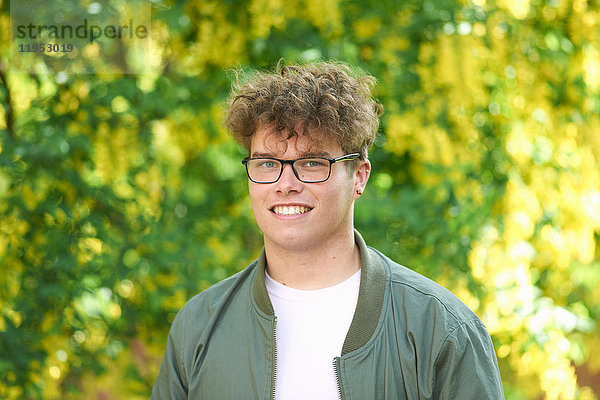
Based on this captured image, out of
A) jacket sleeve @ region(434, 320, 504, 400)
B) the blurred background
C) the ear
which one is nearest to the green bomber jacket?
jacket sleeve @ region(434, 320, 504, 400)

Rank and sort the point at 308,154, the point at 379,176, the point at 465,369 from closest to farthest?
the point at 465,369, the point at 308,154, the point at 379,176

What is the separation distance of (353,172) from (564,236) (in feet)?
6.80

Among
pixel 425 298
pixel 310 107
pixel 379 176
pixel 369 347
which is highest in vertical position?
pixel 310 107

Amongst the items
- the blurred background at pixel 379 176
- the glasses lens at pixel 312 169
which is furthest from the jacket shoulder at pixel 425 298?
the blurred background at pixel 379 176

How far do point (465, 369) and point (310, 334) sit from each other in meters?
0.39

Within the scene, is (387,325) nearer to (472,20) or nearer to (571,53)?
(472,20)

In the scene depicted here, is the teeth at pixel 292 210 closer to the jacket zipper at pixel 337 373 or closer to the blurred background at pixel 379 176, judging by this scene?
the jacket zipper at pixel 337 373

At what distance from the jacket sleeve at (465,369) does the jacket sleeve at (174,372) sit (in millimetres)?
683

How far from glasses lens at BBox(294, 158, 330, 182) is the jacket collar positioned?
0.26 metres

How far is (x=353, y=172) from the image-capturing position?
1821 mm

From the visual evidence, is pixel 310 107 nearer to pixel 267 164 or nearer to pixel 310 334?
pixel 267 164

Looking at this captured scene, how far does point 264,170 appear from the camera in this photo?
177 cm

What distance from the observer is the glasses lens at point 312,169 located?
1.73 m

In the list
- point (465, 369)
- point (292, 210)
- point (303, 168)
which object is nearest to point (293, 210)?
point (292, 210)
